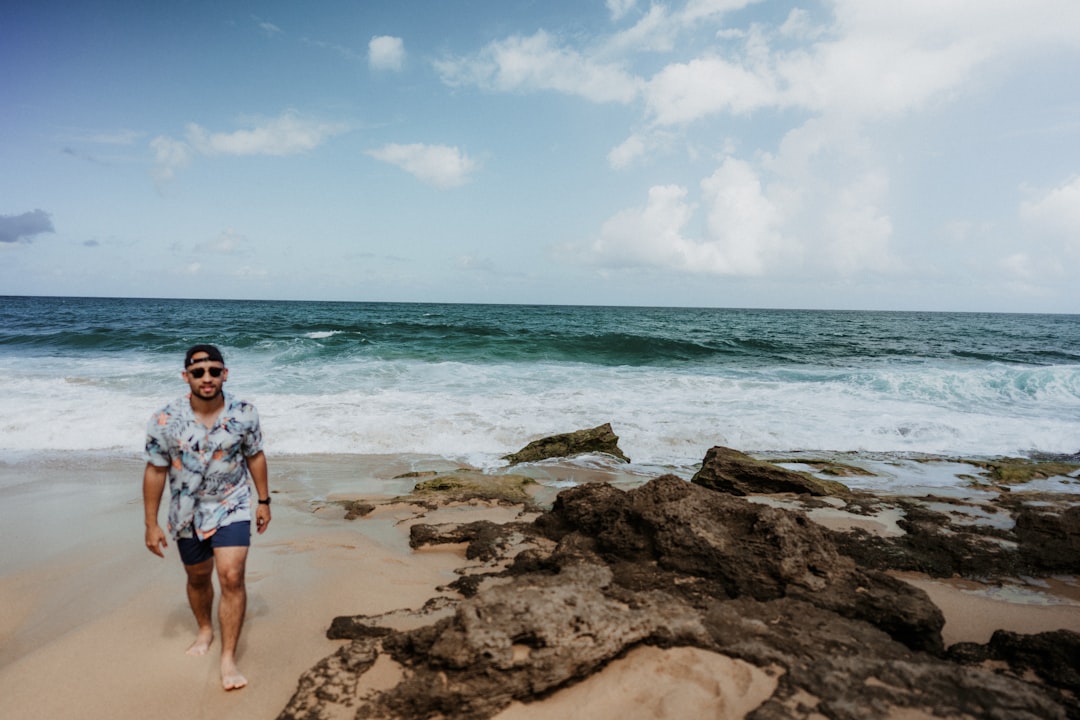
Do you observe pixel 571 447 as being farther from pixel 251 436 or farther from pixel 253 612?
pixel 251 436

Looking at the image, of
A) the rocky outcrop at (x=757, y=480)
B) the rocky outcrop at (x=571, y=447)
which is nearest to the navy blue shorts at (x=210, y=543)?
the rocky outcrop at (x=757, y=480)

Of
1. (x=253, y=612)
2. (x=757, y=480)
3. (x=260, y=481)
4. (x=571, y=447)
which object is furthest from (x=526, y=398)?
(x=260, y=481)

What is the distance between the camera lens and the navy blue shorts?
2953 mm

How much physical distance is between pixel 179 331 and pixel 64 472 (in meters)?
26.2

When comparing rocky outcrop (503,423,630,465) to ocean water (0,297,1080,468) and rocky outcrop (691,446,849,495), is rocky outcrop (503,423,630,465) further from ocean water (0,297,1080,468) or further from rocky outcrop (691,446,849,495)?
rocky outcrop (691,446,849,495)

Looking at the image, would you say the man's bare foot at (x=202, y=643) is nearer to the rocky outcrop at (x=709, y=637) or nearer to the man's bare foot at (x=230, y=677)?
the man's bare foot at (x=230, y=677)

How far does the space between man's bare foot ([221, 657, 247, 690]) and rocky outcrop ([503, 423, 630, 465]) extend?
570cm

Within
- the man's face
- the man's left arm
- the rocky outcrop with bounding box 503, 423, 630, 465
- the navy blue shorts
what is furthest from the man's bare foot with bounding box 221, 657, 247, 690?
the rocky outcrop with bounding box 503, 423, 630, 465

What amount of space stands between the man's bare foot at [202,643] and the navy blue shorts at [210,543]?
19.8 inches

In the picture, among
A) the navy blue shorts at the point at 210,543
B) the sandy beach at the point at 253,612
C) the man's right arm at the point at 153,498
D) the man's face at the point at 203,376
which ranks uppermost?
the man's face at the point at 203,376

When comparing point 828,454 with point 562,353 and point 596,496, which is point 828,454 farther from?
point 562,353

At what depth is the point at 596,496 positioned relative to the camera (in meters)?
4.60

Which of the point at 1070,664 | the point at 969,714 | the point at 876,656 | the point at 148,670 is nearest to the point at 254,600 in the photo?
the point at 148,670

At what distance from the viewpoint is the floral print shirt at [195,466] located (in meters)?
2.89
